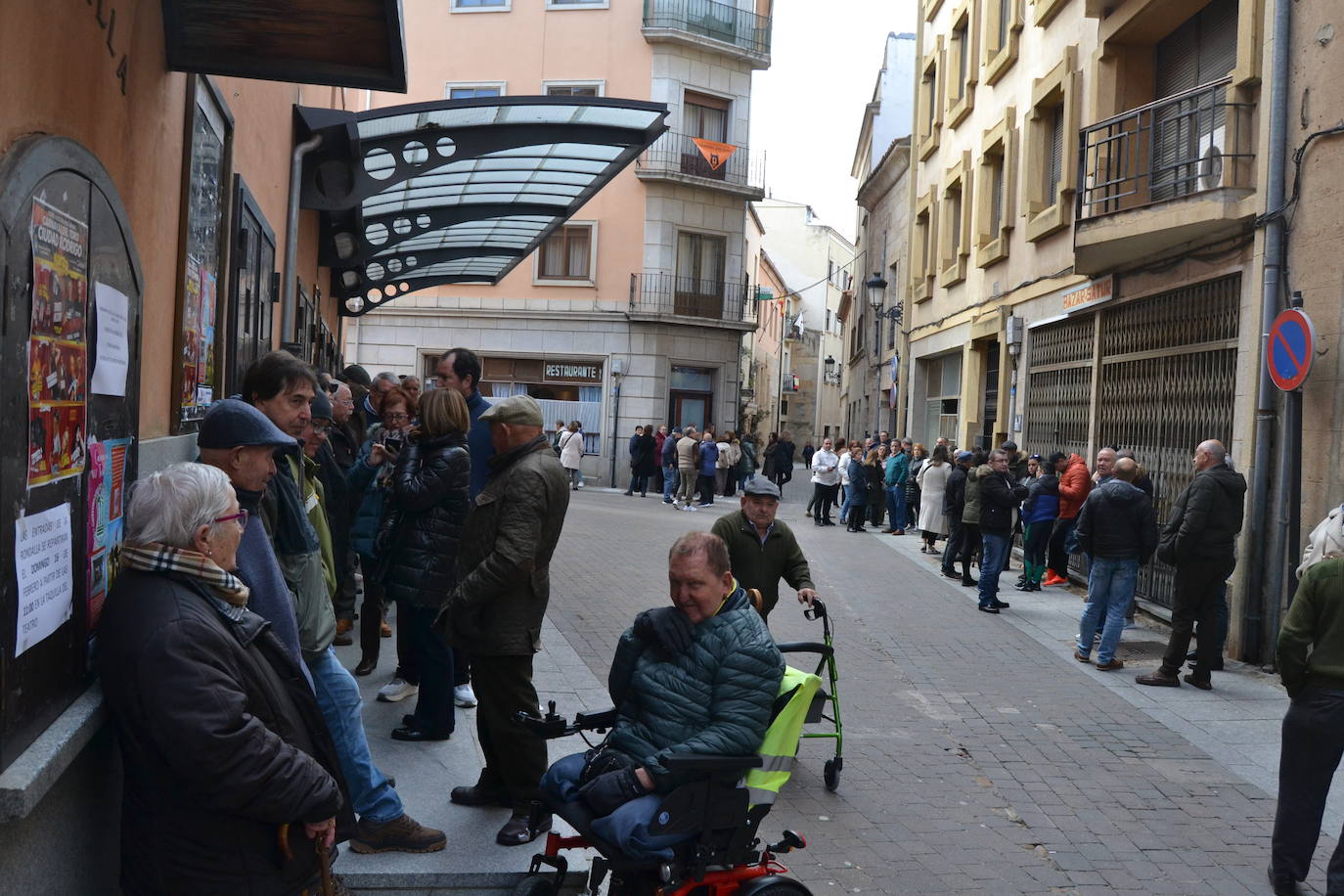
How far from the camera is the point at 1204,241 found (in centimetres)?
1186

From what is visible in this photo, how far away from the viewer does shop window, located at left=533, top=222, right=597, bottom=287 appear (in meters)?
32.1

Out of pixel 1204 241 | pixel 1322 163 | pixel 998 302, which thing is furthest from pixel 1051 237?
pixel 1322 163

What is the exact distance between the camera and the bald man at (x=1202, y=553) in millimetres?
9352

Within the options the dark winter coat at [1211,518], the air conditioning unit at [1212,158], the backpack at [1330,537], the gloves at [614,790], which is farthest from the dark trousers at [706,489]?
the gloves at [614,790]

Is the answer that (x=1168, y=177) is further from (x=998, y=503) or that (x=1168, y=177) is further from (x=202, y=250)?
(x=202, y=250)

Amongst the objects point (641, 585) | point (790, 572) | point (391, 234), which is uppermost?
point (391, 234)

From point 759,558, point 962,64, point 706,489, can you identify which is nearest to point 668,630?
point 759,558

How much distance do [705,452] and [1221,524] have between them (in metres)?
17.6

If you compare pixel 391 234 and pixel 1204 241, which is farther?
pixel 391 234

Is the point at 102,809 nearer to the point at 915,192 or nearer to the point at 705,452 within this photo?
the point at 705,452

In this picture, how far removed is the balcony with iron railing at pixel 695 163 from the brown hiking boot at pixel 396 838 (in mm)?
27933

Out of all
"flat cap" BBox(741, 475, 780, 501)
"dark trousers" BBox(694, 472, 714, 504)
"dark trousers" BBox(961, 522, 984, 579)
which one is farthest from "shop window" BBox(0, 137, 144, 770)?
"dark trousers" BBox(694, 472, 714, 504)

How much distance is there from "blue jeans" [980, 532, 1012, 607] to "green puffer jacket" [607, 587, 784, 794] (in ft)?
29.5

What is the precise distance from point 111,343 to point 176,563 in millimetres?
938
